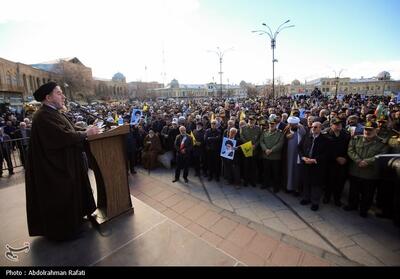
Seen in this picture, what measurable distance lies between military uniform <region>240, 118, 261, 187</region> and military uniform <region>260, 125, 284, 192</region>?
1.10 feet

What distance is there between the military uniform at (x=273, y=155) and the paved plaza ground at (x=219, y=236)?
0.62 metres

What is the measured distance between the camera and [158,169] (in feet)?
25.6

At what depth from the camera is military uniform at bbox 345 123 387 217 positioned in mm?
4117

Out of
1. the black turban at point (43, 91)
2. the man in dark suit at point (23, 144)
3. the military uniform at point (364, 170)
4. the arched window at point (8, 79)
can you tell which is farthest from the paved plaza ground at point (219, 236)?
the arched window at point (8, 79)

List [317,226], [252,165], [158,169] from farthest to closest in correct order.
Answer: [158,169], [252,165], [317,226]

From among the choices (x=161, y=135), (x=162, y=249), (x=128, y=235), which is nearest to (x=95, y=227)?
(x=128, y=235)

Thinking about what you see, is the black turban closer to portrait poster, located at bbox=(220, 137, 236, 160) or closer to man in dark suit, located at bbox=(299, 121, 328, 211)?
portrait poster, located at bbox=(220, 137, 236, 160)

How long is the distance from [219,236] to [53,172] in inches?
98.2

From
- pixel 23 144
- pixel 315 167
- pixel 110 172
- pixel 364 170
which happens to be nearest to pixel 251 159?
pixel 315 167

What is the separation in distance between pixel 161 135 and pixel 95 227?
5.72 m

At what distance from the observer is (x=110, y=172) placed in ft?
10.6

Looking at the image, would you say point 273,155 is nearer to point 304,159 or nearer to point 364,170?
point 304,159

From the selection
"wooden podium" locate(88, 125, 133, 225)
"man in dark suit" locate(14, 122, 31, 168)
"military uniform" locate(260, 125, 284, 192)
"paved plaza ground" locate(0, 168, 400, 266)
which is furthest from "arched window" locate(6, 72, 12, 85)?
"military uniform" locate(260, 125, 284, 192)

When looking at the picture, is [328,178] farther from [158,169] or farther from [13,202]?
[13,202]
